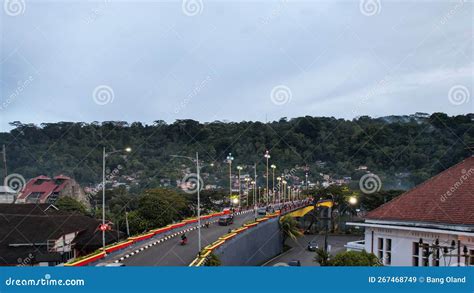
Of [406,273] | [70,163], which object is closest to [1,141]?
[70,163]

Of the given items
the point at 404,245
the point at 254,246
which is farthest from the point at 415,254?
the point at 254,246

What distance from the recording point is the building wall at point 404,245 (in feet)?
51.3

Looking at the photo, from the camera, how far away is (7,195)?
42312 millimetres

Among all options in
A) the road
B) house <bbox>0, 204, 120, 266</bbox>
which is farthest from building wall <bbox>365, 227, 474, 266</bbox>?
the road

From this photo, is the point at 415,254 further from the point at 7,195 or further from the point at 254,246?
the point at 7,195

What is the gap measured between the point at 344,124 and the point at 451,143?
47.1 meters

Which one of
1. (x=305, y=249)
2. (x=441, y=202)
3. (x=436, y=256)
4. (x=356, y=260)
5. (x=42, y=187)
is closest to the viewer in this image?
(x=356, y=260)

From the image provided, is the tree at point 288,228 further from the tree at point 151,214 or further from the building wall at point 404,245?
the building wall at point 404,245

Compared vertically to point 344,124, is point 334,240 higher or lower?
lower

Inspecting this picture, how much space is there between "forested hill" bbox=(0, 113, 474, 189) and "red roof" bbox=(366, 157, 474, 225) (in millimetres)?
30229

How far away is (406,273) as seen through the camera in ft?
34.6

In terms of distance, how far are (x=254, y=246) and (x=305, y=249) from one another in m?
15.1

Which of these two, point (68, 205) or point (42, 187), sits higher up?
point (42, 187)

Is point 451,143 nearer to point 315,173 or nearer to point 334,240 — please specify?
point 334,240
